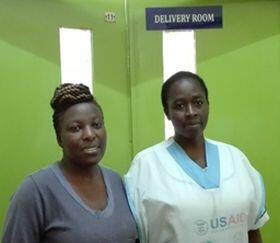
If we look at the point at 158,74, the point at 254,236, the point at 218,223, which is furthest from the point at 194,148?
the point at 158,74

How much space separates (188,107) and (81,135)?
0.39 m

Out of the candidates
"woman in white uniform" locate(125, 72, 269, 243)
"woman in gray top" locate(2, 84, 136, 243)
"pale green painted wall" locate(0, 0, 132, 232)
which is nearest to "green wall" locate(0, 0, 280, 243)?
"pale green painted wall" locate(0, 0, 132, 232)

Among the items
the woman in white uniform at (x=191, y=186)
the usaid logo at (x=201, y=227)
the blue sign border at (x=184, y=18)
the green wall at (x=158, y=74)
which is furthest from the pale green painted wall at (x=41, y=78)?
the usaid logo at (x=201, y=227)

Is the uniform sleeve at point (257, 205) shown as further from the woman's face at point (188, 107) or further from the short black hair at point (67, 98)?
the short black hair at point (67, 98)

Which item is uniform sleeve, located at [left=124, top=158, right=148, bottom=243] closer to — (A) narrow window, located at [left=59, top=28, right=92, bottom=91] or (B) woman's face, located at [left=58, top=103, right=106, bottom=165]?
(B) woman's face, located at [left=58, top=103, right=106, bottom=165]

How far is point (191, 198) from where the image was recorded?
1442 mm

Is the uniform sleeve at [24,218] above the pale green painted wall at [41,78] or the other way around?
the other way around

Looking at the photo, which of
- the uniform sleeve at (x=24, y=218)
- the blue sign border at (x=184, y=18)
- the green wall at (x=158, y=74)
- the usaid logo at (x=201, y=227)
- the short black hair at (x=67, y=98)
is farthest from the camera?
the blue sign border at (x=184, y=18)

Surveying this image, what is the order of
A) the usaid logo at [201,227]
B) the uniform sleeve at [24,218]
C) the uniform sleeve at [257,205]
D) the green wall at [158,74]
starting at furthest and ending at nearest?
the green wall at [158,74], the uniform sleeve at [257,205], the usaid logo at [201,227], the uniform sleeve at [24,218]

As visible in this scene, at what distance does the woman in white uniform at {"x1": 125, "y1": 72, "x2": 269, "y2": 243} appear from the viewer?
4.70 feet

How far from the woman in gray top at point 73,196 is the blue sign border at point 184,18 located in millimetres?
1142

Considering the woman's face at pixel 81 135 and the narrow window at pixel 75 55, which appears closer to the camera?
the woman's face at pixel 81 135

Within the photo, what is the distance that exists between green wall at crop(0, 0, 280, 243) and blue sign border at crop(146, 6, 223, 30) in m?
0.03

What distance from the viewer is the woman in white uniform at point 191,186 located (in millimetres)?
1433
